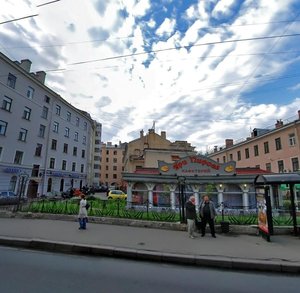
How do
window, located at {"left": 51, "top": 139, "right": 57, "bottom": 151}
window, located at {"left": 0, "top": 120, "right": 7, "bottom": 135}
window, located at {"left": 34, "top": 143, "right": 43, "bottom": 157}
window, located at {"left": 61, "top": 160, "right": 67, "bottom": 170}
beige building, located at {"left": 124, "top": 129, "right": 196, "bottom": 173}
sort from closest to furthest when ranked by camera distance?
window, located at {"left": 0, "top": 120, "right": 7, "bottom": 135} → window, located at {"left": 34, "top": 143, "right": 43, "bottom": 157} → beige building, located at {"left": 124, "top": 129, "right": 196, "bottom": 173} → window, located at {"left": 51, "top": 139, "right": 57, "bottom": 151} → window, located at {"left": 61, "top": 160, "right": 67, "bottom": 170}

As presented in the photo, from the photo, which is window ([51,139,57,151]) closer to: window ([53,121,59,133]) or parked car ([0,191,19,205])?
window ([53,121,59,133])

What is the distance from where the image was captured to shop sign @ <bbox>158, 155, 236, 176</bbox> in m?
18.3

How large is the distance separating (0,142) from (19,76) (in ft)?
31.0

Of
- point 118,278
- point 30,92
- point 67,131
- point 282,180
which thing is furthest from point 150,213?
point 67,131

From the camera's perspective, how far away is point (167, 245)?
25.2ft

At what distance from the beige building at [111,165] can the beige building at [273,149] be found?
52.6 m

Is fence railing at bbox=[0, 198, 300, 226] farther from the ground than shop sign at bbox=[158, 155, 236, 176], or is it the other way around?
shop sign at bbox=[158, 155, 236, 176]

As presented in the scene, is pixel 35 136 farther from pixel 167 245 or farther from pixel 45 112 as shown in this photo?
pixel 167 245

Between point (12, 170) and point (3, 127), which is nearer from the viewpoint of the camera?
point (3, 127)

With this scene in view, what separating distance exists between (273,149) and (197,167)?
67.2ft

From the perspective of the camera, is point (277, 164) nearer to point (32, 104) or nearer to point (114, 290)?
point (114, 290)

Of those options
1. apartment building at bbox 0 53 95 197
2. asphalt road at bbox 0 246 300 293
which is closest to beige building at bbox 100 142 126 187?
apartment building at bbox 0 53 95 197

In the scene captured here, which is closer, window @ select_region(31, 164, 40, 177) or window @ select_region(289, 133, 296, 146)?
window @ select_region(289, 133, 296, 146)

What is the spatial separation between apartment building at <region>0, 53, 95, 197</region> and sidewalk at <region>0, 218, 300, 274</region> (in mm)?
16034
